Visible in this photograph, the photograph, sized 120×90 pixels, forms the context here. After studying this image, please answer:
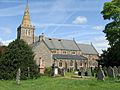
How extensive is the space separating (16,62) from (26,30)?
67936 mm

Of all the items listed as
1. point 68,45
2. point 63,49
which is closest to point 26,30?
point 63,49

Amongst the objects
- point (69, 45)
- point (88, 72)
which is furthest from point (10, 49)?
point (69, 45)

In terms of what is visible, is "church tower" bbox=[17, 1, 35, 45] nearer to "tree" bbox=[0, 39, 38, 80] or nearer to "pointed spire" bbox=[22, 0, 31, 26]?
"pointed spire" bbox=[22, 0, 31, 26]

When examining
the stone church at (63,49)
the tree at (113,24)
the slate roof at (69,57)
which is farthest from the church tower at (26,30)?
the tree at (113,24)

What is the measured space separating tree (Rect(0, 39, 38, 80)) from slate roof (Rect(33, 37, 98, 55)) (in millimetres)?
60948

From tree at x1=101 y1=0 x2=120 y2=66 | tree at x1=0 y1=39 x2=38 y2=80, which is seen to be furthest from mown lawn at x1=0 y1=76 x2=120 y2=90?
tree at x1=101 y1=0 x2=120 y2=66

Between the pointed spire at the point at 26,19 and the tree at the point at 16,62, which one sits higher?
the pointed spire at the point at 26,19

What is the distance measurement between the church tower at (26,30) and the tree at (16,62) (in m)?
64.1

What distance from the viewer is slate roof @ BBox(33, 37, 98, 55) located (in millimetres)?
93688

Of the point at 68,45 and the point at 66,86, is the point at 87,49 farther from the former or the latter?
the point at 66,86

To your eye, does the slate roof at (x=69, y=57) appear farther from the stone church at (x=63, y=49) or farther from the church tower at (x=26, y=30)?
the church tower at (x=26, y=30)

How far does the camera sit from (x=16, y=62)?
28.6m

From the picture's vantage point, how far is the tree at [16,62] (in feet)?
91.6

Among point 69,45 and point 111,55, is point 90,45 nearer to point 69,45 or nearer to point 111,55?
point 69,45
